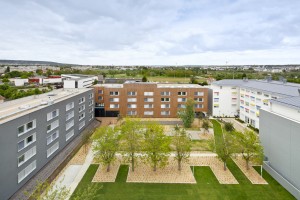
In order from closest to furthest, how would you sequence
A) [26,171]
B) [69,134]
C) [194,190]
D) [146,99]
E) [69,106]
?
[194,190], [26,171], [69,134], [69,106], [146,99]

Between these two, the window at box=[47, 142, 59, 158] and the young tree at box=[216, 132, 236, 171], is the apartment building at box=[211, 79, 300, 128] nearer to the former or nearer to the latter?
the young tree at box=[216, 132, 236, 171]

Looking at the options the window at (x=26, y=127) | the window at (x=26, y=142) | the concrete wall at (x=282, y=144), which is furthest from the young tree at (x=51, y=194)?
the concrete wall at (x=282, y=144)

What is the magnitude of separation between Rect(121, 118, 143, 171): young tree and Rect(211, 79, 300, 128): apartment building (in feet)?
97.8

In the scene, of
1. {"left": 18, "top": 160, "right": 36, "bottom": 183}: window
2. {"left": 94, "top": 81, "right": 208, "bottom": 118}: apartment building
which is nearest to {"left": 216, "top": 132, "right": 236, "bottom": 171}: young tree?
{"left": 18, "top": 160, "right": 36, "bottom": 183}: window

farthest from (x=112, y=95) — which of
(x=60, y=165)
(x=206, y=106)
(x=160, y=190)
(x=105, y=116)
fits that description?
(x=160, y=190)

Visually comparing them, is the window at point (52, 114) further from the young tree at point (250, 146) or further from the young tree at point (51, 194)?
the young tree at point (250, 146)

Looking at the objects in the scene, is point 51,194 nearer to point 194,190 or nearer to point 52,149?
point 194,190

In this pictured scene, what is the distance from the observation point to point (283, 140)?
26.1m

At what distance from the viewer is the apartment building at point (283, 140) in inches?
937

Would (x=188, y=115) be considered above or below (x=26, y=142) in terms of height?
below

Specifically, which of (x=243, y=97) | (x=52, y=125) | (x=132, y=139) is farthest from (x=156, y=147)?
(x=243, y=97)

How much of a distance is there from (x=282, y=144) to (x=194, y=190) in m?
11.4

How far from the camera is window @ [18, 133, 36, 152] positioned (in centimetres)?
2476

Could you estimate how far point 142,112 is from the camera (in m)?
59.7
